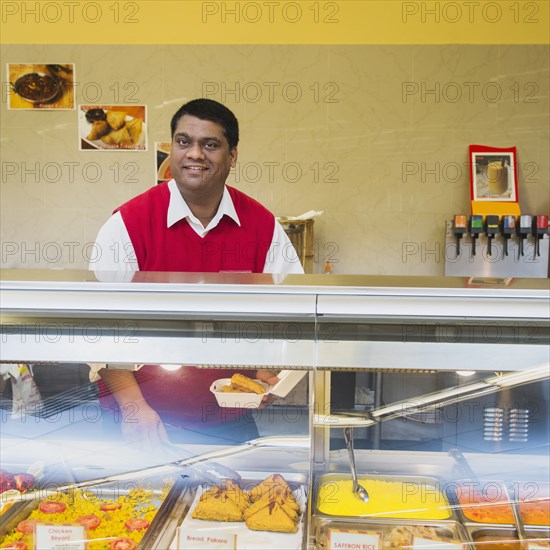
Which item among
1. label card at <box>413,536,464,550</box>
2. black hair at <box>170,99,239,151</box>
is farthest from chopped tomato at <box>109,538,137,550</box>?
black hair at <box>170,99,239,151</box>

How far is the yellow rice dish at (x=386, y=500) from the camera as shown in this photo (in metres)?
1.67

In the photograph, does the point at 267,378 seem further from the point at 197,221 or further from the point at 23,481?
the point at 197,221

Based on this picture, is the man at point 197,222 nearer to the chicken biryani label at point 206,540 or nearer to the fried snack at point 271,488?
the fried snack at point 271,488

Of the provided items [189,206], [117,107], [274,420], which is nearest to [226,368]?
[274,420]

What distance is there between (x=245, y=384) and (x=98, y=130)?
4.05 metres

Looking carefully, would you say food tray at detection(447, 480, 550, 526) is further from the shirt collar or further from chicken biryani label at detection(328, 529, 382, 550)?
the shirt collar

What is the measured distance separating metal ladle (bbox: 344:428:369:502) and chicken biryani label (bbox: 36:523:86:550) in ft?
2.22

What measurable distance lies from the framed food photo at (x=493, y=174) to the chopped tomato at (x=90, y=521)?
13.1 ft

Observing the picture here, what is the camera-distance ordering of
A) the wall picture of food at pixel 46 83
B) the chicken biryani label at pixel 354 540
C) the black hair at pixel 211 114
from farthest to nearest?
Answer: the wall picture of food at pixel 46 83 < the black hair at pixel 211 114 < the chicken biryani label at pixel 354 540

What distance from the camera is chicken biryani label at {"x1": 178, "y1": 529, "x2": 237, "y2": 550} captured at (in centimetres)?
158

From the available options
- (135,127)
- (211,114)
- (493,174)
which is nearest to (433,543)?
(211,114)

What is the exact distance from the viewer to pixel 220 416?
1754mm

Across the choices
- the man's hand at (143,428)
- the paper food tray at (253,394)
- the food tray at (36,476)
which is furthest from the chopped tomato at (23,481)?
the paper food tray at (253,394)

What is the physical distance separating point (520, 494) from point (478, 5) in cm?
434
